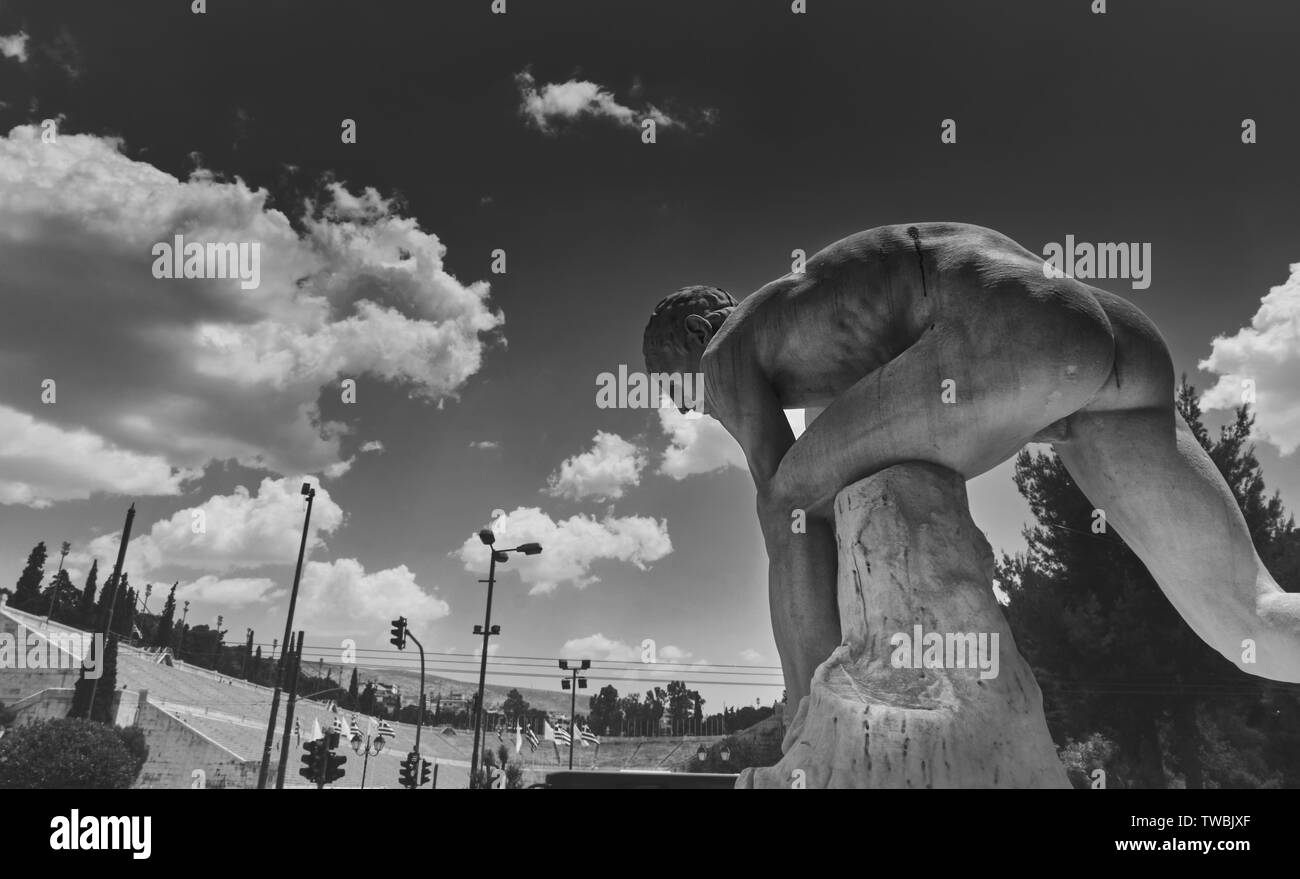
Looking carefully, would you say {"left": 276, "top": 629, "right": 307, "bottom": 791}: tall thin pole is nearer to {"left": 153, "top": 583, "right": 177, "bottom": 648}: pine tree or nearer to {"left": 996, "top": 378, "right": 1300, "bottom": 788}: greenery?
{"left": 996, "top": 378, "right": 1300, "bottom": 788}: greenery

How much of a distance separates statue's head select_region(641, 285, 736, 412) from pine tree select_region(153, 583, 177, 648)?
436 ft

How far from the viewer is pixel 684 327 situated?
4.31 meters

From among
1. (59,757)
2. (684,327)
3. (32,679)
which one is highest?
(684,327)

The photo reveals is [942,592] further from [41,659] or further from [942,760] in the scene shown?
[41,659]

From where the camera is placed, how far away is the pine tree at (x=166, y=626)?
116250 mm

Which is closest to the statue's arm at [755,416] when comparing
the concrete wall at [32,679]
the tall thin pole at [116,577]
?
the tall thin pole at [116,577]

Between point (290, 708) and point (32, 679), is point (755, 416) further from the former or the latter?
point (32, 679)

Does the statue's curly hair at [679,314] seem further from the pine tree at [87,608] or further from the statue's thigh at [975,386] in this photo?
the pine tree at [87,608]

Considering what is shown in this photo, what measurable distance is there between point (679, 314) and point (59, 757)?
36.5 meters

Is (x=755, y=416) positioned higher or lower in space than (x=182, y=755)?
higher

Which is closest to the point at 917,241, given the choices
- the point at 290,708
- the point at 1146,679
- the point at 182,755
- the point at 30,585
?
the point at 1146,679

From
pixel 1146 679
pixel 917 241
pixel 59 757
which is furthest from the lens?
pixel 59 757
